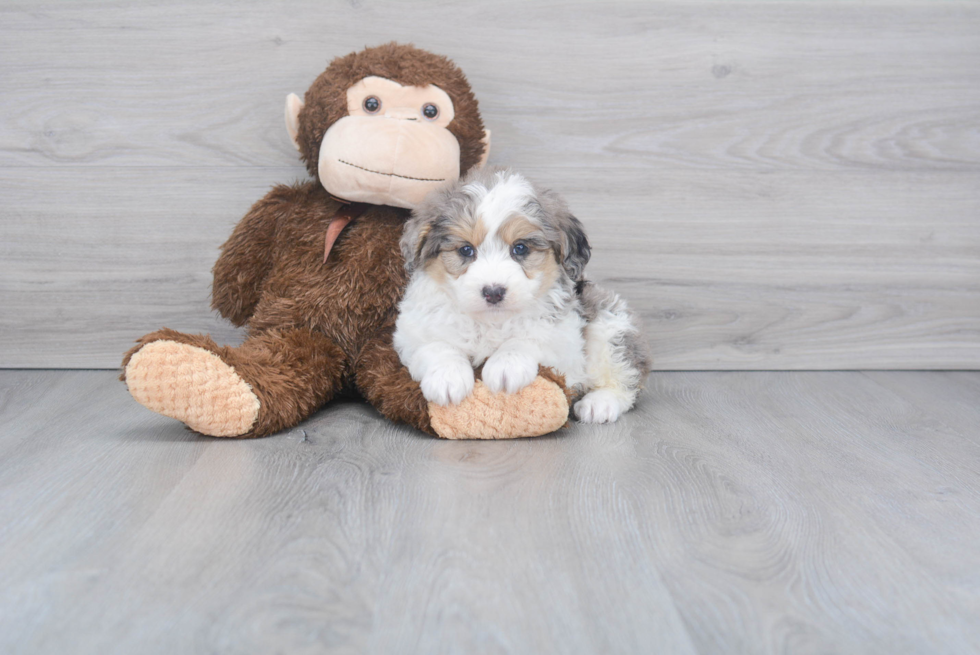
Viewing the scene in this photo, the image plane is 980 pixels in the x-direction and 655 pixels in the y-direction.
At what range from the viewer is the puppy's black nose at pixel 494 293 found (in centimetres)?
139

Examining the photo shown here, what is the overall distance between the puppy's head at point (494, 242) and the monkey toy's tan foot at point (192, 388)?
42cm

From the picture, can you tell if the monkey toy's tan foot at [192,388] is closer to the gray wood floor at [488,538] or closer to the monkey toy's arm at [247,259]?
the gray wood floor at [488,538]

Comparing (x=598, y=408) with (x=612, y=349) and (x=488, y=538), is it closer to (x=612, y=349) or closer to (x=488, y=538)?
(x=612, y=349)

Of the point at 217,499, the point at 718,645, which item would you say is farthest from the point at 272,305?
the point at 718,645

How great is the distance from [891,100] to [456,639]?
1930 millimetres

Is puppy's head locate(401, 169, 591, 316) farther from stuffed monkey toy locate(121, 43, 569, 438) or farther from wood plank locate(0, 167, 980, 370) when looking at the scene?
wood plank locate(0, 167, 980, 370)

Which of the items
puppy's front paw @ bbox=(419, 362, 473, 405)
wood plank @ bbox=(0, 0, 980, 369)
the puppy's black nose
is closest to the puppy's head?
the puppy's black nose

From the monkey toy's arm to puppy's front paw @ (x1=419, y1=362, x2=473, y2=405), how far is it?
0.57 metres

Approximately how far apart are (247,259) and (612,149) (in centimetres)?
99

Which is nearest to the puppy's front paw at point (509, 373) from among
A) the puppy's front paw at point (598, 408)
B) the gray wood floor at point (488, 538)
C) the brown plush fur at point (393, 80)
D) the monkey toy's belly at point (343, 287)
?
the gray wood floor at point (488, 538)

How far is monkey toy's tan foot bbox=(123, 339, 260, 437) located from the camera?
4.42 feet

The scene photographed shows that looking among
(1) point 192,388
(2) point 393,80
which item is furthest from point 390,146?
(1) point 192,388

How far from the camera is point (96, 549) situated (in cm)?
102

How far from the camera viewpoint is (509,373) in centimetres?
144
